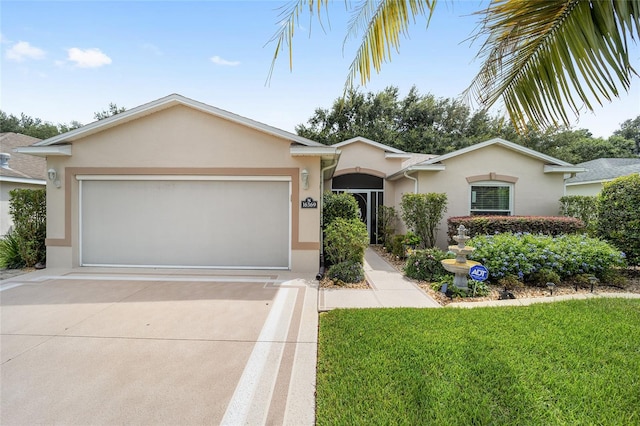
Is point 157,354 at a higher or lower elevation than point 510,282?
lower

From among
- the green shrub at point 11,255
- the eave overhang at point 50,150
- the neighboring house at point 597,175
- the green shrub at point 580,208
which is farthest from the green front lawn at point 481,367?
the neighboring house at point 597,175

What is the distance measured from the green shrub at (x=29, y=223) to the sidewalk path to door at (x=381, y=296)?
29.3ft

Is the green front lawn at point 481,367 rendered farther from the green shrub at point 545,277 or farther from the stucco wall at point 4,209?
the stucco wall at point 4,209

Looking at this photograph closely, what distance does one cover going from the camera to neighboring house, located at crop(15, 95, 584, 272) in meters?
8.32

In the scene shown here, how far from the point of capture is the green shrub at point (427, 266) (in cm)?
761

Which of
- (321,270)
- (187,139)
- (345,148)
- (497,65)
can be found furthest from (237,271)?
(345,148)

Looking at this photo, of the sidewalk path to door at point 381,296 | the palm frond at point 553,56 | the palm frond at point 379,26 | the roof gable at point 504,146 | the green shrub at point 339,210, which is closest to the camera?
the palm frond at point 553,56

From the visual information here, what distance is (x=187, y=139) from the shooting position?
8.41 metres

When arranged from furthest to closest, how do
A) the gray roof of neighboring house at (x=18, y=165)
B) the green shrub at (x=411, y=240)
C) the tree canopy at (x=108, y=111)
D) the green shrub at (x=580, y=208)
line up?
the tree canopy at (x=108, y=111), the gray roof of neighboring house at (x=18, y=165), the green shrub at (x=580, y=208), the green shrub at (x=411, y=240)

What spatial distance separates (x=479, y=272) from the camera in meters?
6.00

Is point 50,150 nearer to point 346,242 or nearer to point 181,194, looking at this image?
point 181,194

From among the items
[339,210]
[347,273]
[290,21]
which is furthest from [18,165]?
[290,21]

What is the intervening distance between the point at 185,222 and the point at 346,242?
16.0 feet

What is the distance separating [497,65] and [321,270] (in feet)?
21.1
